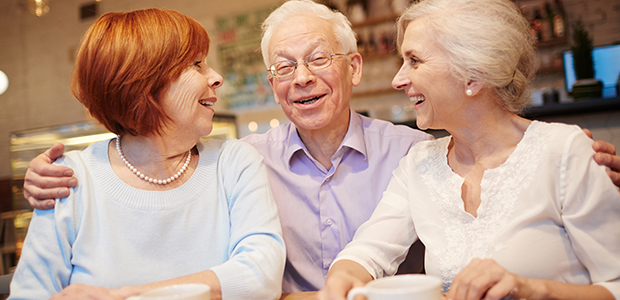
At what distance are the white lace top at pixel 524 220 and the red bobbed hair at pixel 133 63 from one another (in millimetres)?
725

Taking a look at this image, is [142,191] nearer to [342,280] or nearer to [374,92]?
[342,280]

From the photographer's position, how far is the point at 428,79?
132cm

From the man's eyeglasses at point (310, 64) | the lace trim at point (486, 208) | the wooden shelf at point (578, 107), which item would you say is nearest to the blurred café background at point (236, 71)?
the wooden shelf at point (578, 107)

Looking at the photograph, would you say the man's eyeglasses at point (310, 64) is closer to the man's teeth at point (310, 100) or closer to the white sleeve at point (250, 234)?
the man's teeth at point (310, 100)

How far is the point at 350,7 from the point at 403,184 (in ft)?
14.2

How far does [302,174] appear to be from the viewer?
1798 mm

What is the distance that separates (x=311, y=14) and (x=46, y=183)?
3.84 feet

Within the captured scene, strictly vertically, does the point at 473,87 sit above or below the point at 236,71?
above

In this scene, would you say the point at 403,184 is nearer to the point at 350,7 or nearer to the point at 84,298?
the point at 84,298

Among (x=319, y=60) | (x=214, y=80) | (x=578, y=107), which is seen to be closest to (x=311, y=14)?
(x=319, y=60)

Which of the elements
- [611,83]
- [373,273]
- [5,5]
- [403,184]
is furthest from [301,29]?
[5,5]

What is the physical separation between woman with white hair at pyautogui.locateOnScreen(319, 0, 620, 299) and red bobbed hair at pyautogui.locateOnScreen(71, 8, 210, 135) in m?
0.68

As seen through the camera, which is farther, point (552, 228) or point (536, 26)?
point (536, 26)

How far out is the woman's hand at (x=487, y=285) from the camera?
906mm
